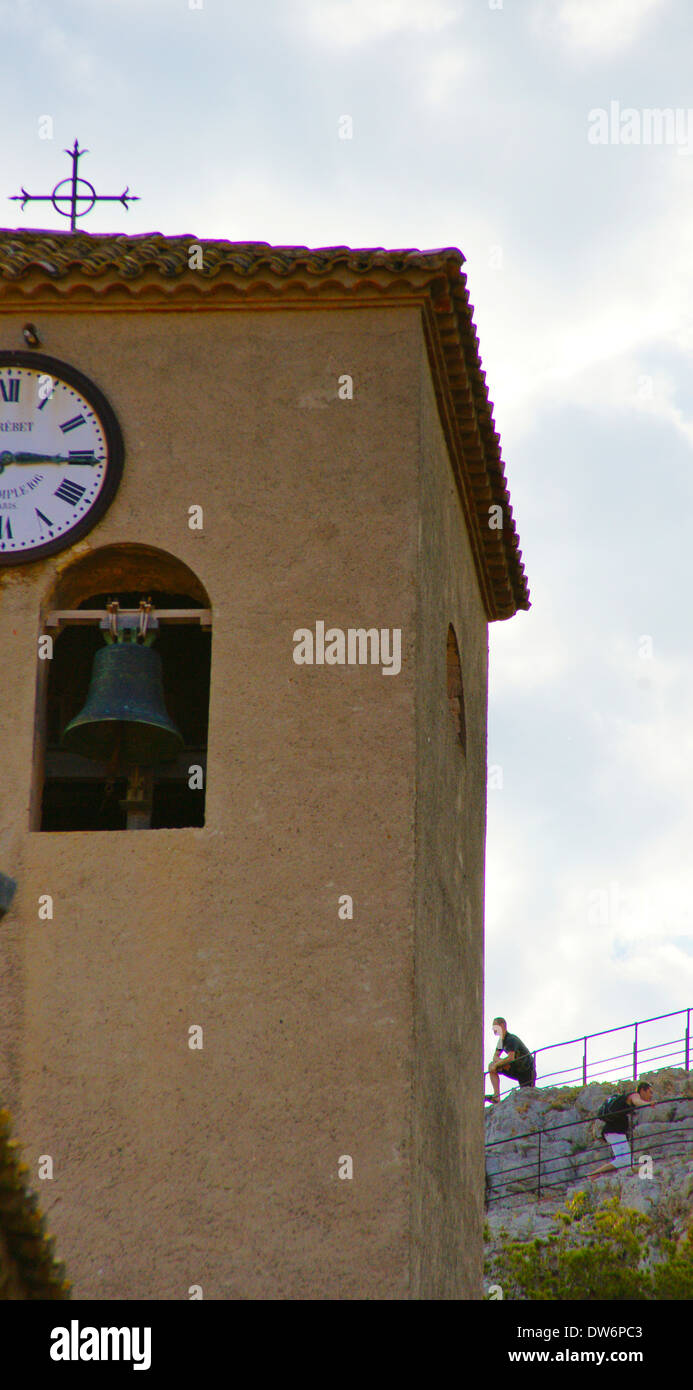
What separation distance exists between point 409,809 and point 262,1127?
1603 mm

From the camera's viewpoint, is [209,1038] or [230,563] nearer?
[209,1038]

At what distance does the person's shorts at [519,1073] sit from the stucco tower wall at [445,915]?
28.7 ft

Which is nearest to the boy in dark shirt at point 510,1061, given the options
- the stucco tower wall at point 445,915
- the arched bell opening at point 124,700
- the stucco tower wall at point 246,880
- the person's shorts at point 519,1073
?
the person's shorts at point 519,1073

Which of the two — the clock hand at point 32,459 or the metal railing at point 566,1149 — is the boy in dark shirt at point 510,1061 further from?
the clock hand at point 32,459

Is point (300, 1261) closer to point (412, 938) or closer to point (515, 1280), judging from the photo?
point (412, 938)

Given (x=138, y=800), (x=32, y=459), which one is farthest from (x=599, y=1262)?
(x=32, y=459)

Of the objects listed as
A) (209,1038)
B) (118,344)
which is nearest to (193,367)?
(118,344)

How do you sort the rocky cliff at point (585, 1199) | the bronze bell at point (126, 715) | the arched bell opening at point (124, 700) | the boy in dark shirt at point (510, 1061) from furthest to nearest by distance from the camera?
1. the boy in dark shirt at point (510, 1061)
2. the rocky cliff at point (585, 1199)
3. the arched bell opening at point (124, 700)
4. the bronze bell at point (126, 715)

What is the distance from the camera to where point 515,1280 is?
66.0 ft

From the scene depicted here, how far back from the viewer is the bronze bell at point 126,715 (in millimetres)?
10805

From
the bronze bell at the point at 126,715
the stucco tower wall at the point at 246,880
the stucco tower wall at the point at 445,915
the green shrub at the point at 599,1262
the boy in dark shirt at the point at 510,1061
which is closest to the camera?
the stucco tower wall at the point at 246,880

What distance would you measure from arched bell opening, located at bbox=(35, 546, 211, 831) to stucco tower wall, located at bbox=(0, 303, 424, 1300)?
0.73ft

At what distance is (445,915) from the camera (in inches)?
457

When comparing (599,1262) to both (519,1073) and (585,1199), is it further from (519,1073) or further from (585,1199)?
(519,1073)
